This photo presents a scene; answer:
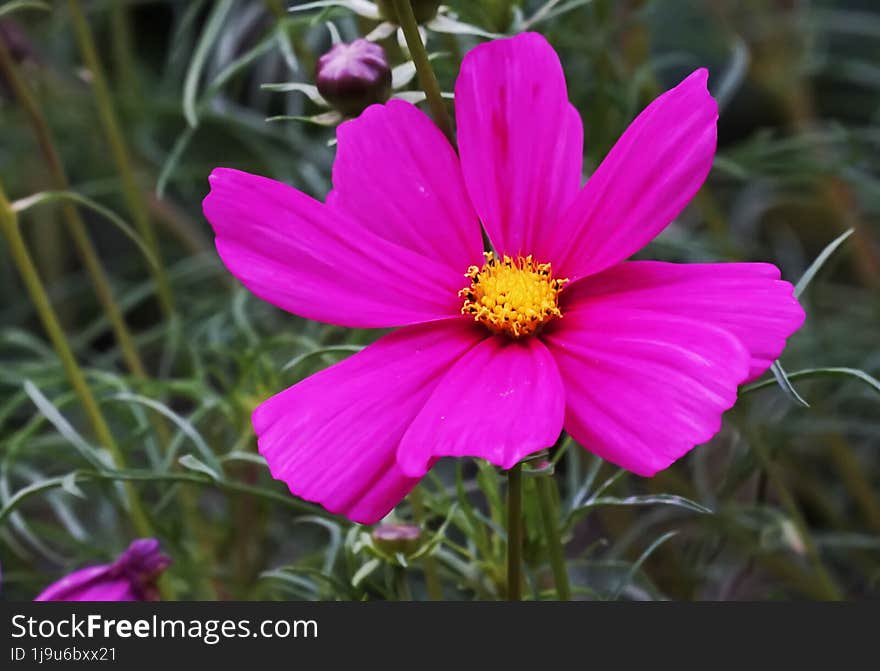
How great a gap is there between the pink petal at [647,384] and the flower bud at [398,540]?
0.38 ft

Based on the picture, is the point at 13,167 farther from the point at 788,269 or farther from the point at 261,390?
the point at 788,269

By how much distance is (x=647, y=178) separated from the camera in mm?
419

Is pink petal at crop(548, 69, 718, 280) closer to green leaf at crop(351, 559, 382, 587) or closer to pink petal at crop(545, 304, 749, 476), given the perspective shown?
pink petal at crop(545, 304, 749, 476)

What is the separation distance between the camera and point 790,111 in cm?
111

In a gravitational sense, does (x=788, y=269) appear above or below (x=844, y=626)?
above

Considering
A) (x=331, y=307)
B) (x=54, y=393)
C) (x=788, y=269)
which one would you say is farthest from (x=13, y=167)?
(x=331, y=307)

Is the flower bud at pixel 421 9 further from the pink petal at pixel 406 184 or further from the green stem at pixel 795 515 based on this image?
the green stem at pixel 795 515

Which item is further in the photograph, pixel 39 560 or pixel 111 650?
pixel 39 560

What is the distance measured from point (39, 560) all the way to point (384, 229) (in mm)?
667

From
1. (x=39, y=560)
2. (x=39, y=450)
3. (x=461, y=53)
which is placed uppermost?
(x=461, y=53)

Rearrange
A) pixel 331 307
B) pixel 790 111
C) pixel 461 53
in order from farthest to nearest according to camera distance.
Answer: pixel 790 111
pixel 461 53
pixel 331 307

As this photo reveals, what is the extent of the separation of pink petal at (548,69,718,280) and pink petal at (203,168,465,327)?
6 cm

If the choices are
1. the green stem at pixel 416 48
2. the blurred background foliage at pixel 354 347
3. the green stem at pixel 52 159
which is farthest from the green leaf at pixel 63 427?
the green stem at pixel 416 48

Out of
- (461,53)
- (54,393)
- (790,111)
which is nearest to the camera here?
(461,53)
